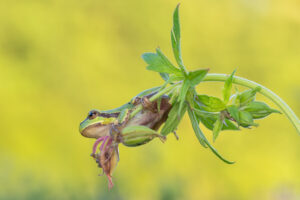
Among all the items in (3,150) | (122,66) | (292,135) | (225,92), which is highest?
(122,66)

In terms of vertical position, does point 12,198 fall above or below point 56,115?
below

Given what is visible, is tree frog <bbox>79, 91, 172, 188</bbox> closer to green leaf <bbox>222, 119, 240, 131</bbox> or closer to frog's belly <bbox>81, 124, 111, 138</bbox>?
frog's belly <bbox>81, 124, 111, 138</bbox>

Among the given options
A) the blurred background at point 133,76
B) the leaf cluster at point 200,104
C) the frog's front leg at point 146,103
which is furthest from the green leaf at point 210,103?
the blurred background at point 133,76

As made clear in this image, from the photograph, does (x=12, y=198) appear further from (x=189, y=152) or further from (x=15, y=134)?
(x=189, y=152)

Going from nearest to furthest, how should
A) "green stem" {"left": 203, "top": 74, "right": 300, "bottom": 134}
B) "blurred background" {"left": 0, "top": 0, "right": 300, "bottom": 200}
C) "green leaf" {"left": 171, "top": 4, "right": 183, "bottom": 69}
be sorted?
"green stem" {"left": 203, "top": 74, "right": 300, "bottom": 134} → "green leaf" {"left": 171, "top": 4, "right": 183, "bottom": 69} → "blurred background" {"left": 0, "top": 0, "right": 300, "bottom": 200}

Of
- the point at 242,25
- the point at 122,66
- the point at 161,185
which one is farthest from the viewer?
the point at 242,25

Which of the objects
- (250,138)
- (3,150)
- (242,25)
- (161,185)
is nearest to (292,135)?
(250,138)

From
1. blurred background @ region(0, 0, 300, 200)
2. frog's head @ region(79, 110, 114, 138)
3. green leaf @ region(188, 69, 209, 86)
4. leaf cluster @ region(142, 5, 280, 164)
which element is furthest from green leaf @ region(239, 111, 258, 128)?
blurred background @ region(0, 0, 300, 200)

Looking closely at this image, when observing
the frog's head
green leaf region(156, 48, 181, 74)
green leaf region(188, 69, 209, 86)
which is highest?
green leaf region(156, 48, 181, 74)
